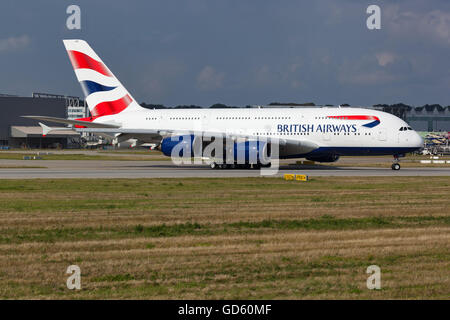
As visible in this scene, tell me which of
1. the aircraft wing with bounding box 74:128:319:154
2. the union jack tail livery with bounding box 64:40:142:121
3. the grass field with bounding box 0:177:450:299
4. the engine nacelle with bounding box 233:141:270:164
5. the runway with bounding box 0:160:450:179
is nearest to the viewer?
the grass field with bounding box 0:177:450:299

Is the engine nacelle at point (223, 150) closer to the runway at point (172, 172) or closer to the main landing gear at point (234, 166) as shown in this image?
the main landing gear at point (234, 166)

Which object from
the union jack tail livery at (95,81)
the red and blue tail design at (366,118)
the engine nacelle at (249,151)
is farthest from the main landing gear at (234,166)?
the union jack tail livery at (95,81)

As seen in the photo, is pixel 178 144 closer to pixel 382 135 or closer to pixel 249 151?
pixel 249 151

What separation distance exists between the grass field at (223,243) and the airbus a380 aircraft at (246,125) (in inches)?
687

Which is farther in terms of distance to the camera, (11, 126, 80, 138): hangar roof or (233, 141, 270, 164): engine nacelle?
(11, 126, 80, 138): hangar roof

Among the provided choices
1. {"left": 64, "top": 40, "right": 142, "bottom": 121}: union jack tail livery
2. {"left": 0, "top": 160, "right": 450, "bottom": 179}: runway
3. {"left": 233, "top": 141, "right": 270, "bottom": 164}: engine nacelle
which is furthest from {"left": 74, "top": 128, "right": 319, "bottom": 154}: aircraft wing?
{"left": 64, "top": 40, "right": 142, "bottom": 121}: union jack tail livery

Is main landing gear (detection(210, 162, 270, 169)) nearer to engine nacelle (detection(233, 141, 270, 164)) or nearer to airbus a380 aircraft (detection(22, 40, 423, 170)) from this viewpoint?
airbus a380 aircraft (detection(22, 40, 423, 170))

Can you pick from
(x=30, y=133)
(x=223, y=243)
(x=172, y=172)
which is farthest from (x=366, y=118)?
(x=30, y=133)

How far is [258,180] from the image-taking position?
111 feet

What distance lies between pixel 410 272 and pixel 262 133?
34794 mm

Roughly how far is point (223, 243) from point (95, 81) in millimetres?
37525

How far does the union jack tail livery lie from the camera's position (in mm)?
49938

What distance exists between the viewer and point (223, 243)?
596 inches
